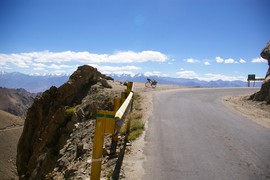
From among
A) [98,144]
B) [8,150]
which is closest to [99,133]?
[98,144]

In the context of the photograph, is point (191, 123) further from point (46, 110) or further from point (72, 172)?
point (46, 110)

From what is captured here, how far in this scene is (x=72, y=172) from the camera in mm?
8523

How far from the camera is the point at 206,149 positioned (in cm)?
867

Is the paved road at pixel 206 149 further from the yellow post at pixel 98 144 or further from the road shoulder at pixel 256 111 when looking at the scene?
the yellow post at pixel 98 144

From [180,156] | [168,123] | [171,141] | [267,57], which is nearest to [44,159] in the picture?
[168,123]

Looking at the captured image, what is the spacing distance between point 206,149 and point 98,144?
4.62m

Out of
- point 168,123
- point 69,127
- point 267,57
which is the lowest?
point 69,127

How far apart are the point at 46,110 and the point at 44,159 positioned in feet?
35.6

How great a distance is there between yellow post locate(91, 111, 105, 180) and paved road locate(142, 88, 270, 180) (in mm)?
1715

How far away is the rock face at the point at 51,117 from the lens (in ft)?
62.4

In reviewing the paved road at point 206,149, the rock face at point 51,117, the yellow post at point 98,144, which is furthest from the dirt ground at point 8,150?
the yellow post at point 98,144

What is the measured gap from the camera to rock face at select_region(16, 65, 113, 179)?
62.4 feet

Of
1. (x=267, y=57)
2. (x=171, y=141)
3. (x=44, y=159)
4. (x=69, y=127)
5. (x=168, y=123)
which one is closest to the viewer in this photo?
(x=171, y=141)

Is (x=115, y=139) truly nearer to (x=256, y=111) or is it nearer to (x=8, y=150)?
(x=256, y=111)
